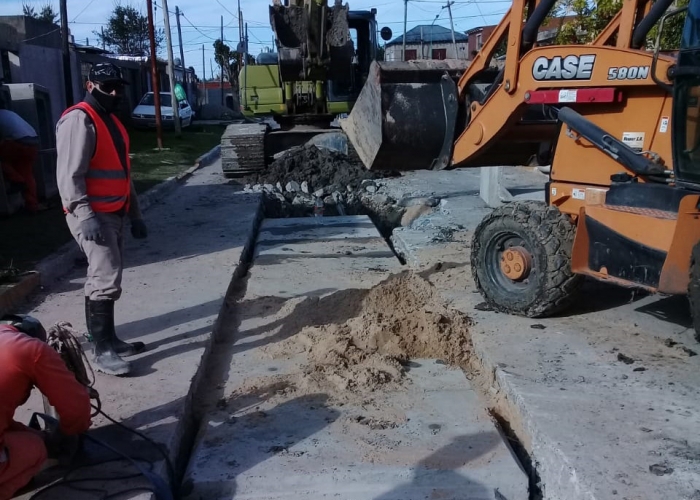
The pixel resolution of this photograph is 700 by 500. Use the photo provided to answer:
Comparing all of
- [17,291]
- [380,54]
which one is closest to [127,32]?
[380,54]

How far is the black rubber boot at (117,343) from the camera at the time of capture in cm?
Result: 452

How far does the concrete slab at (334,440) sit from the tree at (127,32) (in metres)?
48.1

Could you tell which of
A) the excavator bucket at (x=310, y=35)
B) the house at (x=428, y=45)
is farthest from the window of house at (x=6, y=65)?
the house at (x=428, y=45)

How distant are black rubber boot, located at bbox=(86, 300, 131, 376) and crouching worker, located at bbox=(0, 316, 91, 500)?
1339 millimetres

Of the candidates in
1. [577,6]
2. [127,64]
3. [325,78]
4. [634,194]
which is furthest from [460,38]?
[634,194]

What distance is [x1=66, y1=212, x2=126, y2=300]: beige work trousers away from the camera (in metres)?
4.41

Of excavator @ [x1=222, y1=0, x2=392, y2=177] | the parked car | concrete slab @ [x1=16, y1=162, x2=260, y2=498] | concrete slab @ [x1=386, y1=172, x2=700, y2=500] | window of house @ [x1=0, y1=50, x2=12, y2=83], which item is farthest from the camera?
the parked car

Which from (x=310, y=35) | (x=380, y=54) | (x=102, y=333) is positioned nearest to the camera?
(x=102, y=333)

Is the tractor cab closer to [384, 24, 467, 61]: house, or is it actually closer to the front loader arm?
the front loader arm

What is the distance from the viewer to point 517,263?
18.1ft

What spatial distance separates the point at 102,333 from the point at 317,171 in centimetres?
906

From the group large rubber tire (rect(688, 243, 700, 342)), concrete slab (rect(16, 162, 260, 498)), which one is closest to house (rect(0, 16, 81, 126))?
concrete slab (rect(16, 162, 260, 498))

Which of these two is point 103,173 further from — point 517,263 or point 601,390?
point 601,390

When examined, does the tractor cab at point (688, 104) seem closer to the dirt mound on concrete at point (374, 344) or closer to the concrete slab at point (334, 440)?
the dirt mound on concrete at point (374, 344)
